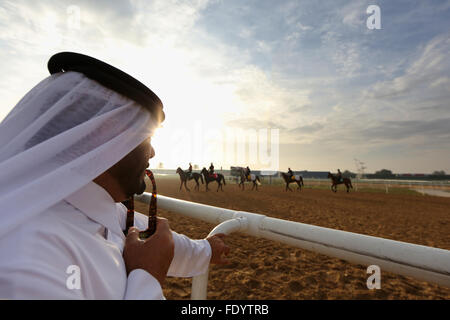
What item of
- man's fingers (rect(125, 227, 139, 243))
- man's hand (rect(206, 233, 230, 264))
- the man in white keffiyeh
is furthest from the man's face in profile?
man's hand (rect(206, 233, 230, 264))

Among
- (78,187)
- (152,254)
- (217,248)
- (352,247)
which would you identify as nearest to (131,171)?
(78,187)

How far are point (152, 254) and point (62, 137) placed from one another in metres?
0.48

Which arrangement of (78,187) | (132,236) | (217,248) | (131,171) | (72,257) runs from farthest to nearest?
1. (217,248)
2. (131,171)
3. (132,236)
4. (78,187)
5. (72,257)

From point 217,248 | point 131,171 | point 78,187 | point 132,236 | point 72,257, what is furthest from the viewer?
point 217,248

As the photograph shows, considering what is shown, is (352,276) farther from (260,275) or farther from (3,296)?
(3,296)

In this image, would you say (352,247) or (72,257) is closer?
(72,257)

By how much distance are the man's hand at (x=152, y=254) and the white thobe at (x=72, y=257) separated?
3 centimetres

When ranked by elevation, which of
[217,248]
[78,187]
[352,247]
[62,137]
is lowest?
[217,248]

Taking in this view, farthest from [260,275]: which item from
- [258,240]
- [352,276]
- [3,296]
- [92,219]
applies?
[3,296]

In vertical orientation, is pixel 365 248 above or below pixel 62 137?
below

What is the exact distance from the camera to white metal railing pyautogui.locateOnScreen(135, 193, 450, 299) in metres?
0.71

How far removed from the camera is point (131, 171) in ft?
3.09

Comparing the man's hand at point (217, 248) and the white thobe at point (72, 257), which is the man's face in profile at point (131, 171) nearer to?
the white thobe at point (72, 257)

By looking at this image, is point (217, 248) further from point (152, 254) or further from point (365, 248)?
point (365, 248)
